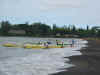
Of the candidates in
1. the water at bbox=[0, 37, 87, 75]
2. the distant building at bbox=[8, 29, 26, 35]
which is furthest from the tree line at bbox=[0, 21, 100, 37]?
the water at bbox=[0, 37, 87, 75]

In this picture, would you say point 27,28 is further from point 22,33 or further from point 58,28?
point 58,28

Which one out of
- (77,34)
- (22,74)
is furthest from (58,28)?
(22,74)

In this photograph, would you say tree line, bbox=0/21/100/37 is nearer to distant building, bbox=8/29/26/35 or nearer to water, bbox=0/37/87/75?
distant building, bbox=8/29/26/35

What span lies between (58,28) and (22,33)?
79.3ft

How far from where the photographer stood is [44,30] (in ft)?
442

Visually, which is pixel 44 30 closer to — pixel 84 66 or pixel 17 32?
pixel 17 32

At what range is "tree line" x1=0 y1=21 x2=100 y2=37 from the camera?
131 m

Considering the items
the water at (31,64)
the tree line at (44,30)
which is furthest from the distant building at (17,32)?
the water at (31,64)

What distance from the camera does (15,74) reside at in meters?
11.1

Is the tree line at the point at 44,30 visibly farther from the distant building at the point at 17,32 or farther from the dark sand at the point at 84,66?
the dark sand at the point at 84,66

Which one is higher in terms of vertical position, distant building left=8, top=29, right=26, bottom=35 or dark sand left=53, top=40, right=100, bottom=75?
distant building left=8, top=29, right=26, bottom=35

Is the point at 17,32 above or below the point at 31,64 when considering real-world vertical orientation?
above

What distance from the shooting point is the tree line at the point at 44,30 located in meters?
131

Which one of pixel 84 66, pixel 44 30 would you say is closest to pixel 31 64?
pixel 84 66
